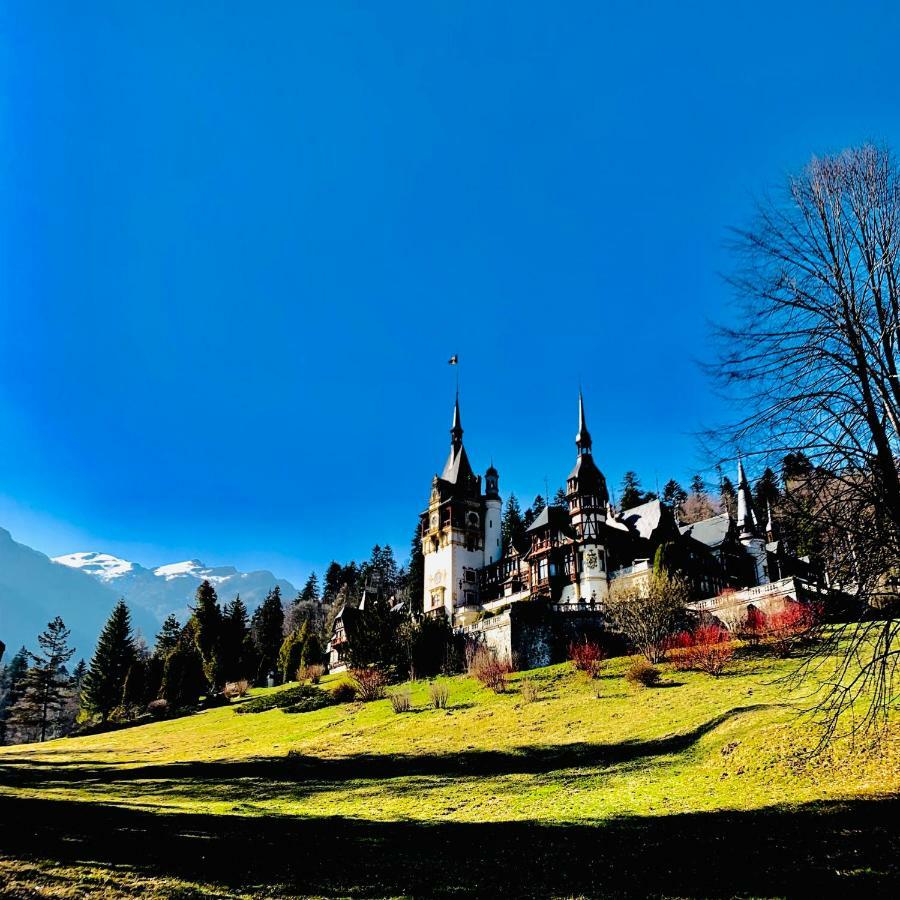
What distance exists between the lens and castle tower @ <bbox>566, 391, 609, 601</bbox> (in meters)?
55.1

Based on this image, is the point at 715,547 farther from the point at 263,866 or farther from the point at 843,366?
the point at 263,866

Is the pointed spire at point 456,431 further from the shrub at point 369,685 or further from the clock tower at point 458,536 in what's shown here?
the shrub at point 369,685

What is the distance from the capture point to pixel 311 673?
173 feet

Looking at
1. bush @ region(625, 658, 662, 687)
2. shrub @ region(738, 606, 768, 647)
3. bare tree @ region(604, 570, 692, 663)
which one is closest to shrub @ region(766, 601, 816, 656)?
shrub @ region(738, 606, 768, 647)

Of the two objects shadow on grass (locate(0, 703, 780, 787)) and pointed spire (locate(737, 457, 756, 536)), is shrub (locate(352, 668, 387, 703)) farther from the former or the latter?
pointed spire (locate(737, 457, 756, 536))

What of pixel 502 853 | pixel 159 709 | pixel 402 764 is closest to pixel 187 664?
pixel 159 709

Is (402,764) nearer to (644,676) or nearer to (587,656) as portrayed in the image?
(644,676)

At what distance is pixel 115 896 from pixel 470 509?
2516 inches

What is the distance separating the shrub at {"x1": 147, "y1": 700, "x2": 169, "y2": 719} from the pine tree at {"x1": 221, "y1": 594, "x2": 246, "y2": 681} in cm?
894

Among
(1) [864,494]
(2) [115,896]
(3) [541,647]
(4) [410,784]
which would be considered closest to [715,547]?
(3) [541,647]

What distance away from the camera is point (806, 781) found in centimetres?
1177

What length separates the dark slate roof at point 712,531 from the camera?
5700 centimetres

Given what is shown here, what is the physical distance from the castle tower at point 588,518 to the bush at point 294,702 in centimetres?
2488

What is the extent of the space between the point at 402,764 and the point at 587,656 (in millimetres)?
18330
